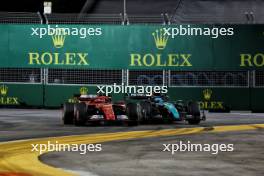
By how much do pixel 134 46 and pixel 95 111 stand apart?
7.31 metres

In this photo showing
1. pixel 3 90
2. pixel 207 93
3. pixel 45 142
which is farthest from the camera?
pixel 3 90

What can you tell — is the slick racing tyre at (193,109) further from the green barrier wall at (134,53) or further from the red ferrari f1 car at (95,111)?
the green barrier wall at (134,53)

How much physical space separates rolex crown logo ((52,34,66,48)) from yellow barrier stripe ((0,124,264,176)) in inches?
354

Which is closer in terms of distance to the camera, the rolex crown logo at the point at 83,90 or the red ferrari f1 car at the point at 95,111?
the red ferrari f1 car at the point at 95,111

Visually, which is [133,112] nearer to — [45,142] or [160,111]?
[160,111]

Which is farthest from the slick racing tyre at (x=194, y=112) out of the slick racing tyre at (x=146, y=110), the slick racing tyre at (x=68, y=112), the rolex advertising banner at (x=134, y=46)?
the rolex advertising banner at (x=134, y=46)

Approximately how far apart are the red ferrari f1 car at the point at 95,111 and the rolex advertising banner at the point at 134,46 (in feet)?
21.8

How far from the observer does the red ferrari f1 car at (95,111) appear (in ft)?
54.0

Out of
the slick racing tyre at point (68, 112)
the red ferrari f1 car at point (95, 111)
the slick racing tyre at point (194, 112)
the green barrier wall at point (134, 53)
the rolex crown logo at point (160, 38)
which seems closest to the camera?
the red ferrari f1 car at point (95, 111)

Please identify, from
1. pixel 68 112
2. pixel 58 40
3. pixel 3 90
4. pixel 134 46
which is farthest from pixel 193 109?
pixel 3 90

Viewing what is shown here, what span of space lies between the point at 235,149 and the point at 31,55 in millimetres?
13745

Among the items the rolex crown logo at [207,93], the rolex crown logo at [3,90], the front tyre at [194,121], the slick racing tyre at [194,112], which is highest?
the rolex crown logo at [3,90]

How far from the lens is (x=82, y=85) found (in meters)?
23.6

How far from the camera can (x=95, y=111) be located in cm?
1664
